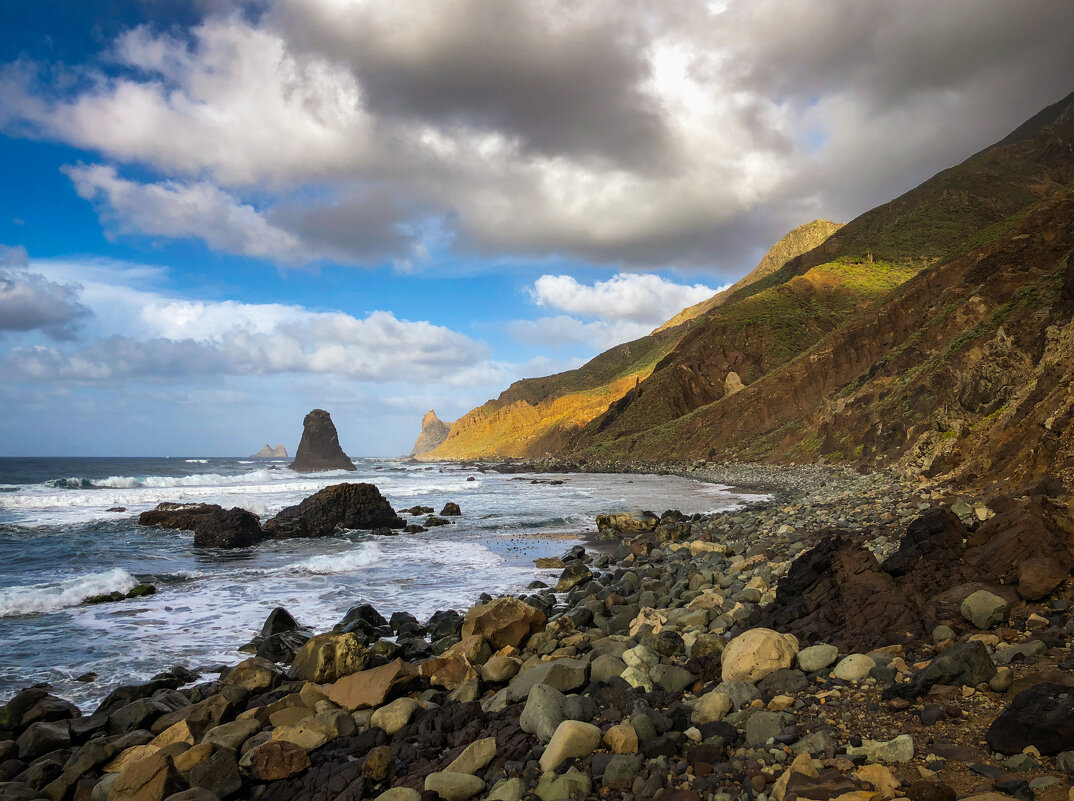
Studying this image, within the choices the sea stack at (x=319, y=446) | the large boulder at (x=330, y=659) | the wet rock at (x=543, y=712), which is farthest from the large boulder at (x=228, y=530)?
the sea stack at (x=319, y=446)

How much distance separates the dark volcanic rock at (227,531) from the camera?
65.7ft

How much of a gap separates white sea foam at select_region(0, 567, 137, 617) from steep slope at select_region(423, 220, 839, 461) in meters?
94.6

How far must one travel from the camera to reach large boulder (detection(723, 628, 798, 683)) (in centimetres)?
547

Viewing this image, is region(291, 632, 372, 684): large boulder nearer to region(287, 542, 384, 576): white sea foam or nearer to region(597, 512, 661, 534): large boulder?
region(287, 542, 384, 576): white sea foam

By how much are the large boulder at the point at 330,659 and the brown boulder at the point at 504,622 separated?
4.95ft

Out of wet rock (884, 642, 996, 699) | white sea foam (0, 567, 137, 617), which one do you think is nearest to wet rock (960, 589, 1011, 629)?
wet rock (884, 642, 996, 699)

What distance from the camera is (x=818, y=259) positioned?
329 ft

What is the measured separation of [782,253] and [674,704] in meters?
192

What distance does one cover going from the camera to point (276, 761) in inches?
216

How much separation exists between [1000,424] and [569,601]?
11533 millimetres

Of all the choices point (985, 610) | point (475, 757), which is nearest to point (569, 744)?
point (475, 757)

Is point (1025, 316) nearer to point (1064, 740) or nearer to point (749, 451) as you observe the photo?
point (1064, 740)

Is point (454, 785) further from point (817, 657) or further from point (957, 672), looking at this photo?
point (957, 672)

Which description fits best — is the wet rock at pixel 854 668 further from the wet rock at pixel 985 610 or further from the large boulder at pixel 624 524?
the large boulder at pixel 624 524
